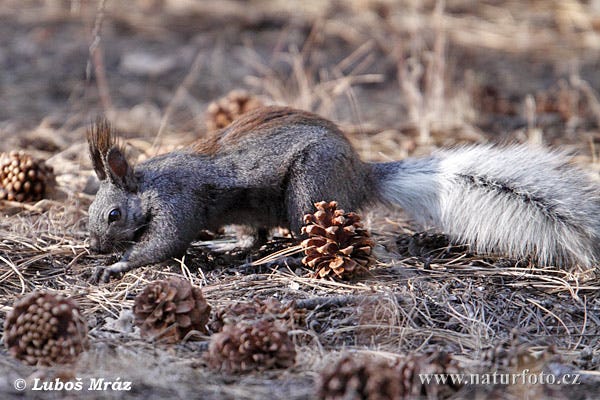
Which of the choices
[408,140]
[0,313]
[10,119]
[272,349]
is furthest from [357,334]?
[10,119]

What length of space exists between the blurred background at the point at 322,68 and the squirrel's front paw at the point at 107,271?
1.70 metres

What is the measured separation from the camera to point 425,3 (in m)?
9.18

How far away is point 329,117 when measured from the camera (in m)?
6.20

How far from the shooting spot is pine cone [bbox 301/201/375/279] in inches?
134

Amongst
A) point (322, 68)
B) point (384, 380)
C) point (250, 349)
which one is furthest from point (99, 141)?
point (322, 68)

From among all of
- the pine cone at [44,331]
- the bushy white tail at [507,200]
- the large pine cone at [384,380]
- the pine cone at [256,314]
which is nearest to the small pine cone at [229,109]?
the bushy white tail at [507,200]

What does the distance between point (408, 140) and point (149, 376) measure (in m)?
3.64

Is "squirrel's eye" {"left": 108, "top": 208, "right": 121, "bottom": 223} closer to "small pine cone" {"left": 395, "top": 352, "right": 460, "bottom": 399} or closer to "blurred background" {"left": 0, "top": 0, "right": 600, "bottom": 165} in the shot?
"blurred background" {"left": 0, "top": 0, "right": 600, "bottom": 165}

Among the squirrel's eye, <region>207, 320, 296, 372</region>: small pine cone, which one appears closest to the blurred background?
the squirrel's eye

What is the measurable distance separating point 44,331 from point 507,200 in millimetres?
2146

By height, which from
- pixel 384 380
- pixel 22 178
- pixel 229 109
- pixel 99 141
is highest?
pixel 99 141

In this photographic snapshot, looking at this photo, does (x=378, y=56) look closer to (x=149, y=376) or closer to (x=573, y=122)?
(x=573, y=122)

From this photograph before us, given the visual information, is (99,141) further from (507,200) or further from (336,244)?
(507,200)

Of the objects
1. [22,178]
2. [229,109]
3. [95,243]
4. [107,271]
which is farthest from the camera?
[229,109]
